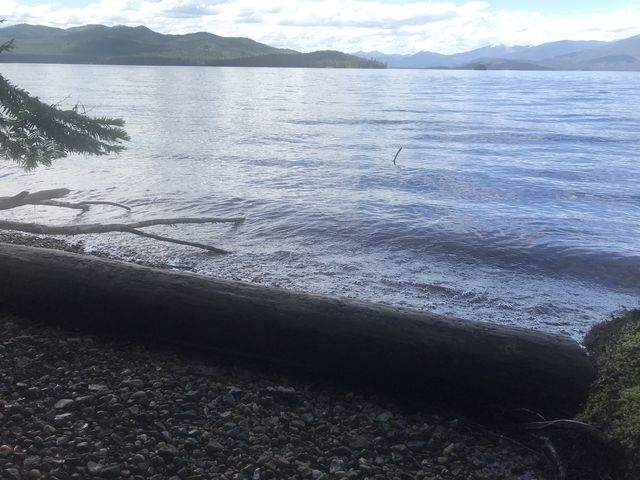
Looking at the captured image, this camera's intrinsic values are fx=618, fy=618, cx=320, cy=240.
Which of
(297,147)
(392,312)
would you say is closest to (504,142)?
(297,147)

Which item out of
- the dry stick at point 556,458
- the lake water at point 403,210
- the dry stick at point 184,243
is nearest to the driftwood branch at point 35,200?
the lake water at point 403,210

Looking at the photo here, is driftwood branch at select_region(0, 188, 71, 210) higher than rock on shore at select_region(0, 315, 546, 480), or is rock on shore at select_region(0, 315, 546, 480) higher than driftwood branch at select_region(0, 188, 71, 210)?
driftwood branch at select_region(0, 188, 71, 210)

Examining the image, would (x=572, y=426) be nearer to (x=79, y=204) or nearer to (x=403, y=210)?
(x=403, y=210)

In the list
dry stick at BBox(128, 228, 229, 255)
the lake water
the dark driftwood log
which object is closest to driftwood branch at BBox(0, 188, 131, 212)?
the lake water

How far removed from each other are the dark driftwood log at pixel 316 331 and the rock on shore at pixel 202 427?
10.1 inches

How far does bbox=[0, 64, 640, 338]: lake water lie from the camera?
10.0m

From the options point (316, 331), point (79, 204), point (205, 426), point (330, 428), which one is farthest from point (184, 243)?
point (330, 428)

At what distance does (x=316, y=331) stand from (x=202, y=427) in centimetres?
144

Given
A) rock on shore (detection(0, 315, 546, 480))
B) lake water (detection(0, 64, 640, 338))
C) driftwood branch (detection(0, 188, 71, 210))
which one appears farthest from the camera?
driftwood branch (detection(0, 188, 71, 210))

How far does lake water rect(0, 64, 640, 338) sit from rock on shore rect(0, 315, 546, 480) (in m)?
3.74

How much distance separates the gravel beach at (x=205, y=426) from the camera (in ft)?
14.2

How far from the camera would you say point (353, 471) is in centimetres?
445

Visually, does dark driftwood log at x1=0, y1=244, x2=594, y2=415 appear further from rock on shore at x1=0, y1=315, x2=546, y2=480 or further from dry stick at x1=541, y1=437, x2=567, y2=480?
dry stick at x1=541, y1=437, x2=567, y2=480

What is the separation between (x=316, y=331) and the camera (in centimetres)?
577
